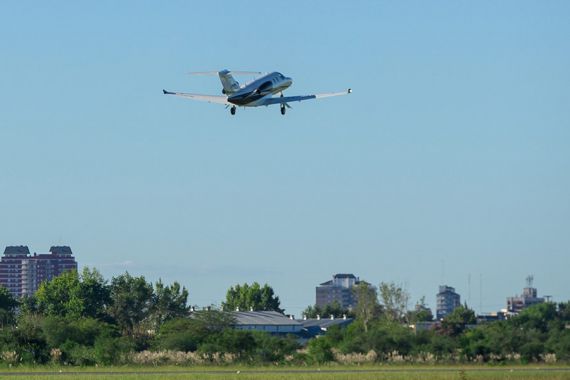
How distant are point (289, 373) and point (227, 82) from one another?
21050 mm

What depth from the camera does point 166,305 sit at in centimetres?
18375

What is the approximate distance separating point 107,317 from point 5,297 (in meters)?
22.8

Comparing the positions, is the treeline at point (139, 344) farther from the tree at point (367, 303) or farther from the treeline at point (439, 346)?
the tree at point (367, 303)

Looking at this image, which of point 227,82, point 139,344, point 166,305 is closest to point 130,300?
point 166,305

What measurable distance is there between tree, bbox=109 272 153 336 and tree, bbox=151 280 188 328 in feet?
3.57

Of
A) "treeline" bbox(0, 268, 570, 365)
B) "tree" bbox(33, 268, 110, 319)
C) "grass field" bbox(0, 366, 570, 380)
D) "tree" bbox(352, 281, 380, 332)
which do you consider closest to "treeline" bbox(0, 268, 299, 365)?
"treeline" bbox(0, 268, 570, 365)

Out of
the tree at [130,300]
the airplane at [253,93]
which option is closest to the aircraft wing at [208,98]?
the airplane at [253,93]

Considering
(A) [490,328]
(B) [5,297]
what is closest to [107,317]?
(B) [5,297]

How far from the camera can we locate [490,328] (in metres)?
137

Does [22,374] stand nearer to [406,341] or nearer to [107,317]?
[406,341]

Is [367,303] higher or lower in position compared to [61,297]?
lower

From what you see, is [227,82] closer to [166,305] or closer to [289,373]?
[289,373]

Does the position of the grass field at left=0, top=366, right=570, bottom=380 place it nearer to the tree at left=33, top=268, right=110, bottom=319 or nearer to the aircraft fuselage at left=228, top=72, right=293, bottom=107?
the aircraft fuselage at left=228, top=72, right=293, bottom=107

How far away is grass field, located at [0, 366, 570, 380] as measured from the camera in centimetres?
9119
